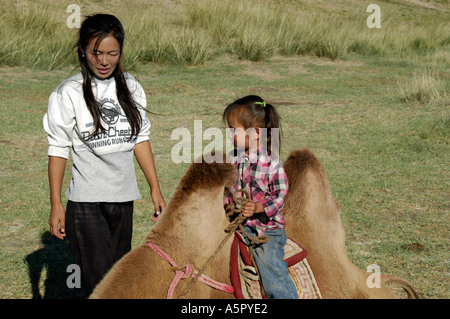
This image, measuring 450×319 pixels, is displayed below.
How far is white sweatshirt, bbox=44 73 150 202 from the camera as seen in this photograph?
110 inches

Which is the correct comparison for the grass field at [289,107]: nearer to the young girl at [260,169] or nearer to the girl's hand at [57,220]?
the girl's hand at [57,220]

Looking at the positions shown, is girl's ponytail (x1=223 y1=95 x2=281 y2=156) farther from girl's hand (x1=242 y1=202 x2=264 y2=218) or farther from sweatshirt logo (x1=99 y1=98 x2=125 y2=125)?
sweatshirt logo (x1=99 y1=98 x2=125 y2=125)

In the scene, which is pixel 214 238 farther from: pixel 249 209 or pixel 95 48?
pixel 95 48

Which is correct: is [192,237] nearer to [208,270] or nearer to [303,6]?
[208,270]

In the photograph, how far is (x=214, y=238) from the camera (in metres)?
2.59

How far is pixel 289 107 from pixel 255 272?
9.18 m

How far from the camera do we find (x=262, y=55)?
1616 centimetres

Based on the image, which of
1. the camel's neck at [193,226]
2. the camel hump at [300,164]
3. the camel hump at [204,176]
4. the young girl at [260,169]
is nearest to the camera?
the camel's neck at [193,226]

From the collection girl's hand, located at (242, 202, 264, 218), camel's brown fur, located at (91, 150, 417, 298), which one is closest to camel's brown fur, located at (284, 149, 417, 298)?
camel's brown fur, located at (91, 150, 417, 298)

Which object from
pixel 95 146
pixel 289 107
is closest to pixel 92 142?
pixel 95 146

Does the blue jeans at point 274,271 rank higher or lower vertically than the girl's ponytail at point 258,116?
A: lower

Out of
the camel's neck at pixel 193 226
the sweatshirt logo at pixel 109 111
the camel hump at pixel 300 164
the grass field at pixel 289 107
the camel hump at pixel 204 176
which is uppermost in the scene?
the sweatshirt logo at pixel 109 111

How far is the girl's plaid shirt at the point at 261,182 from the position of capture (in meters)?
2.78

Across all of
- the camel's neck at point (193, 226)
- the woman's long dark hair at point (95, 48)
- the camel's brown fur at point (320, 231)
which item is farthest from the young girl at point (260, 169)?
the woman's long dark hair at point (95, 48)
